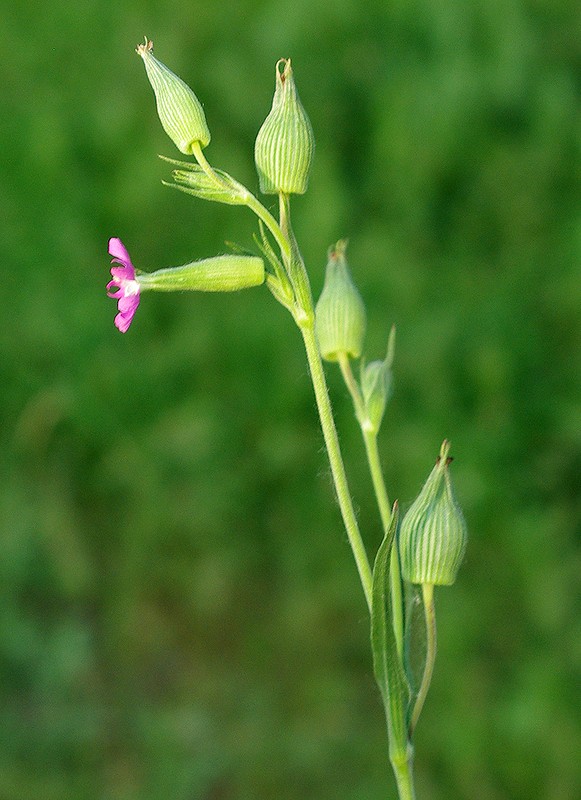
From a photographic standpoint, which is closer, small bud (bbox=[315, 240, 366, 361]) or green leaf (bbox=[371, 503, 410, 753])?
green leaf (bbox=[371, 503, 410, 753])

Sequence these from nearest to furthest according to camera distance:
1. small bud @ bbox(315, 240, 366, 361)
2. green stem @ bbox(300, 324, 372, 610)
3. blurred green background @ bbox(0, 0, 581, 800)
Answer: green stem @ bbox(300, 324, 372, 610), small bud @ bbox(315, 240, 366, 361), blurred green background @ bbox(0, 0, 581, 800)

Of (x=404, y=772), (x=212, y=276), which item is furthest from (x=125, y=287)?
(x=404, y=772)

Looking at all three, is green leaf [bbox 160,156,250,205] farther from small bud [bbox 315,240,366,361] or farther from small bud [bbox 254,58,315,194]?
small bud [bbox 315,240,366,361]

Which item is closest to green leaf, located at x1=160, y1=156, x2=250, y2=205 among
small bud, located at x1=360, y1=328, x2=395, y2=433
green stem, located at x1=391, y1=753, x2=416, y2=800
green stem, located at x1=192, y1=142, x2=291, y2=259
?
green stem, located at x1=192, y1=142, x2=291, y2=259

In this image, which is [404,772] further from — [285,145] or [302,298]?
[285,145]

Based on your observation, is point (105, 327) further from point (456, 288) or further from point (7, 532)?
point (456, 288)

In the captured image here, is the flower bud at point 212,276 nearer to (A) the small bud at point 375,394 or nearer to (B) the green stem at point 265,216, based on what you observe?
(B) the green stem at point 265,216

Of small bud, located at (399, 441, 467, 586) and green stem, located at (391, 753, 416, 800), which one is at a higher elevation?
small bud, located at (399, 441, 467, 586)

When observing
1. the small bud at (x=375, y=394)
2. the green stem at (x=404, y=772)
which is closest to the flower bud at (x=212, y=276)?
the small bud at (x=375, y=394)
